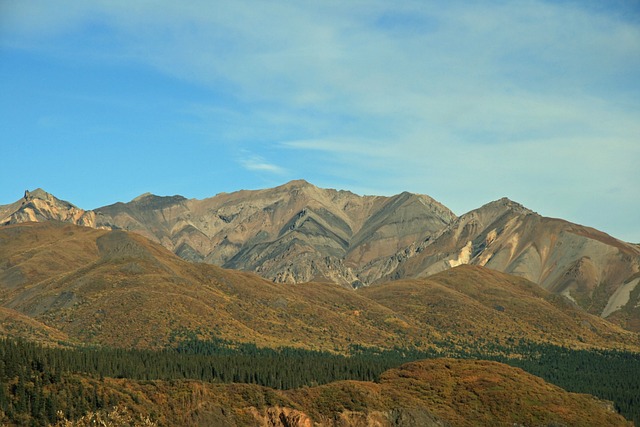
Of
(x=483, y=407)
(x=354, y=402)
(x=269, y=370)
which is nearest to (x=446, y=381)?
(x=483, y=407)

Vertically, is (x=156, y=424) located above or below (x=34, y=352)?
below

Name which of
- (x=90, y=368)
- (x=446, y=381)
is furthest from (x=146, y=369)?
(x=446, y=381)

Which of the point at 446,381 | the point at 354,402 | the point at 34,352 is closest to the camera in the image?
the point at 34,352

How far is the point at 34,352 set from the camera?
149 meters

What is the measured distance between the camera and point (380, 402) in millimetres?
161625

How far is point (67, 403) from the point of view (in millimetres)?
133250

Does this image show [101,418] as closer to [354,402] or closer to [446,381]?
[354,402]

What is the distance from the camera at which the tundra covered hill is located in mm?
142250

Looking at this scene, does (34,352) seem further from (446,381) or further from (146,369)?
(446,381)

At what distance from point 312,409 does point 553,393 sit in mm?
52406

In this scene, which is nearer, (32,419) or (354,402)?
(32,419)

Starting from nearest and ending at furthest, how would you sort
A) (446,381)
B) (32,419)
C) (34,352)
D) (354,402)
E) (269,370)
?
(32,419), (34,352), (354,402), (446,381), (269,370)

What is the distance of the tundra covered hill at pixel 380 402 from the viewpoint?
142250 millimetres

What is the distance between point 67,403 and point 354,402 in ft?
163
